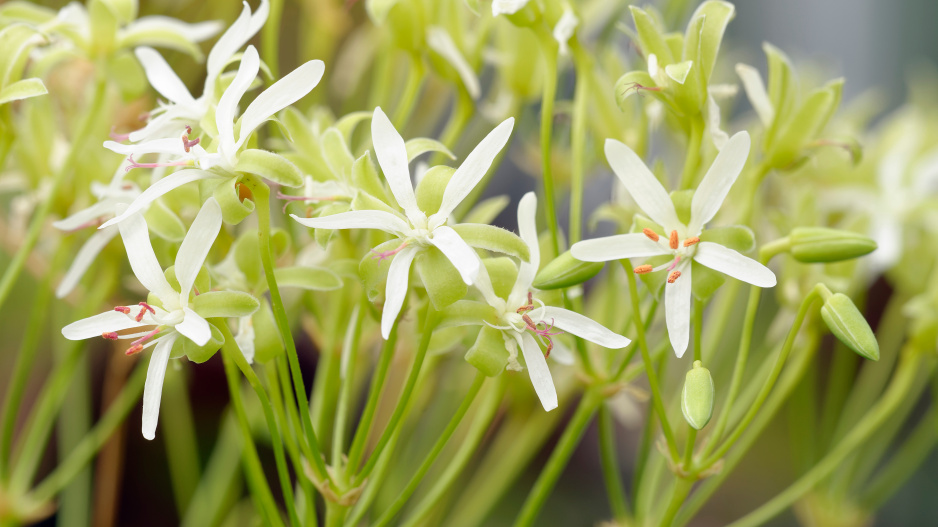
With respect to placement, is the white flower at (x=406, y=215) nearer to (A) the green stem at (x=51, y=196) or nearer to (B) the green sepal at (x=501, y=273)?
(B) the green sepal at (x=501, y=273)

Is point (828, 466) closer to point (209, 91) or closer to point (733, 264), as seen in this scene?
point (733, 264)

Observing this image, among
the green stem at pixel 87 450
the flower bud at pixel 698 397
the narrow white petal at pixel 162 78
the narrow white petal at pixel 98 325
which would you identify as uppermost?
the narrow white petal at pixel 162 78

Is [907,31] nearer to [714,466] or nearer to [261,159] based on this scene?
[714,466]

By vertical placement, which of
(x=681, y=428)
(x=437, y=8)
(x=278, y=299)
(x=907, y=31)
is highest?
(x=907, y=31)

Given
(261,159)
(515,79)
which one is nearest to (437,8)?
(515,79)

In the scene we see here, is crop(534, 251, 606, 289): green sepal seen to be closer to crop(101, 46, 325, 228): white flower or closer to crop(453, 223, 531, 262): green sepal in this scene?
crop(453, 223, 531, 262): green sepal

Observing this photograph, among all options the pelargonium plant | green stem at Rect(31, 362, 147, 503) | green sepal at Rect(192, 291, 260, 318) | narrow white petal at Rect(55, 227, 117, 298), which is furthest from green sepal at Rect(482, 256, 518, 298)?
green stem at Rect(31, 362, 147, 503)

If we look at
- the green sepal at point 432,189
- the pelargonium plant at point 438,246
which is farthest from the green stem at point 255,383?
the green sepal at point 432,189
